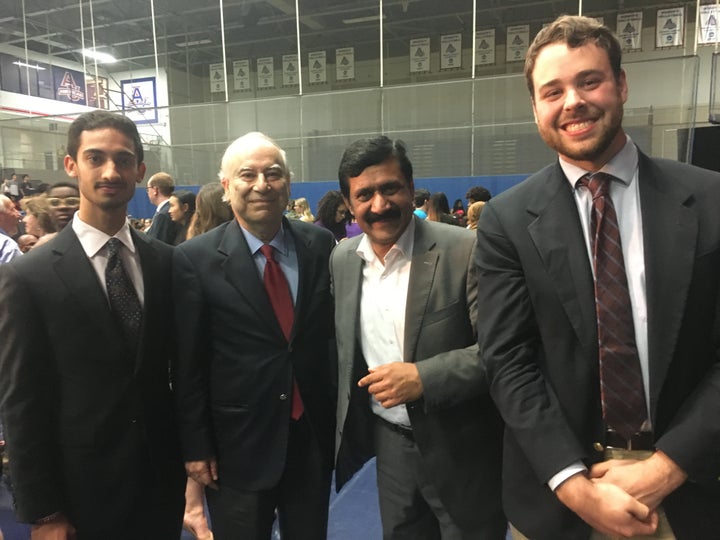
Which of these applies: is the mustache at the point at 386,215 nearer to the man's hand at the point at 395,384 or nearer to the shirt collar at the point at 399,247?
the shirt collar at the point at 399,247

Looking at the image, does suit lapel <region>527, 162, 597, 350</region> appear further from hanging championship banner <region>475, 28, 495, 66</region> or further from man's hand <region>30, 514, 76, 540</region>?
hanging championship banner <region>475, 28, 495, 66</region>

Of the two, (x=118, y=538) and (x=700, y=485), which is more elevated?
(x=700, y=485)

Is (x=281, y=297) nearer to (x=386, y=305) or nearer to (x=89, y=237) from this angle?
(x=386, y=305)

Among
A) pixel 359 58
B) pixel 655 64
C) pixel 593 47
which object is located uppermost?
pixel 359 58

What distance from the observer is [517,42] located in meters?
11.8

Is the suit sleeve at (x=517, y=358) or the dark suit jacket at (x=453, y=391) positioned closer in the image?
the suit sleeve at (x=517, y=358)

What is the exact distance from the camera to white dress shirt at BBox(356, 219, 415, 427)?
1656mm

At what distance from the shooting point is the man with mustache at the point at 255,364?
68.5 inches

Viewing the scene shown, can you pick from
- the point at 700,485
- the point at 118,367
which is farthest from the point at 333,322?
the point at 700,485

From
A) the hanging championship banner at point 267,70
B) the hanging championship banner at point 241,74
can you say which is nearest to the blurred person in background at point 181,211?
the hanging championship banner at point 267,70

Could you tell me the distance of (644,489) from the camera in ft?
3.39

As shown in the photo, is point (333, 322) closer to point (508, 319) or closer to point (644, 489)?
point (508, 319)

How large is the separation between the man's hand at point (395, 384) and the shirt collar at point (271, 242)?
0.63m

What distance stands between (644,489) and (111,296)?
4.98ft
